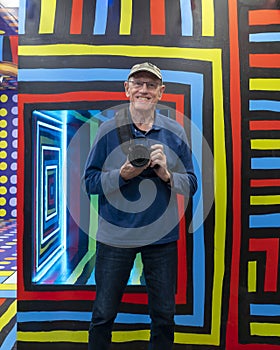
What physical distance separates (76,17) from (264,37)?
2.96ft

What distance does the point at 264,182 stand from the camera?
2.01 metres

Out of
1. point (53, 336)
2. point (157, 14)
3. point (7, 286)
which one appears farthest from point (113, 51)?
point (7, 286)

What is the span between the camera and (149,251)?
157cm

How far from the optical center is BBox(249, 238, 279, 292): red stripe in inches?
79.0

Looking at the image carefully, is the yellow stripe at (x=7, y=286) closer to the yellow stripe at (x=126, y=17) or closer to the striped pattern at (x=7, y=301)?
the striped pattern at (x=7, y=301)

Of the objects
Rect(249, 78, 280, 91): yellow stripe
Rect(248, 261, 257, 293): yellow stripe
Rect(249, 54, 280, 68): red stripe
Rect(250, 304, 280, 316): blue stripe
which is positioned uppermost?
Rect(249, 54, 280, 68): red stripe

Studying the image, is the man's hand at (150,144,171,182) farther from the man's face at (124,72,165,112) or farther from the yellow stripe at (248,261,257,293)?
the yellow stripe at (248,261,257,293)

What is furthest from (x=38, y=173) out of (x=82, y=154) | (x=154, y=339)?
(x=154, y=339)

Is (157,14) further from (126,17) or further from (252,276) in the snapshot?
(252,276)

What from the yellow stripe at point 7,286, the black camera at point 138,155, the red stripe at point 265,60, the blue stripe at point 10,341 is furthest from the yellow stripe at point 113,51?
the yellow stripe at point 7,286

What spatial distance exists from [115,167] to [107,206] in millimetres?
151

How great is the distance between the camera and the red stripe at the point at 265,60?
2.00 meters

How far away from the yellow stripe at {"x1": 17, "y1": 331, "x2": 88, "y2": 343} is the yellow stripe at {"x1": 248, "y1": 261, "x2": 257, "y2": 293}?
0.84 meters

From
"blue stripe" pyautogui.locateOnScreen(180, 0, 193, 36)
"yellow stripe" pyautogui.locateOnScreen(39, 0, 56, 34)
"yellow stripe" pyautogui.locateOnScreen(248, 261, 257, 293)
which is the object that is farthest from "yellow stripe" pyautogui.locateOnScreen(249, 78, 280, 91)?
"yellow stripe" pyautogui.locateOnScreen(39, 0, 56, 34)
